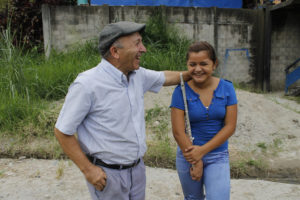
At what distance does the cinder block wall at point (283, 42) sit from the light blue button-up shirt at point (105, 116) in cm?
983

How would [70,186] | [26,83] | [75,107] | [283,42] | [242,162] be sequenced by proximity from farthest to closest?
[283,42], [26,83], [242,162], [70,186], [75,107]

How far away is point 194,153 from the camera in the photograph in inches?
78.0

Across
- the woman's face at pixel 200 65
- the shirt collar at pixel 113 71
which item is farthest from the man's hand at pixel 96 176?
the woman's face at pixel 200 65

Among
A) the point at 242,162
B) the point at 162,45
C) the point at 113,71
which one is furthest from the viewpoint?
the point at 162,45

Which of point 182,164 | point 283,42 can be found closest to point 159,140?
point 182,164

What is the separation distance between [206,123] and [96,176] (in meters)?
0.83

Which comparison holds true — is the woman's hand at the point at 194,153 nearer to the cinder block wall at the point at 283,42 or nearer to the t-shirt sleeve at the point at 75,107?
the t-shirt sleeve at the point at 75,107

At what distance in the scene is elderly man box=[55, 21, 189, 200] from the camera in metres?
1.69

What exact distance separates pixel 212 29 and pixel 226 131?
7.90m

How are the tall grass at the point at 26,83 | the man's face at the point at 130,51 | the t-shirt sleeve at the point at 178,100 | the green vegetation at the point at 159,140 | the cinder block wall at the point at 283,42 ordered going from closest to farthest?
the man's face at the point at 130,51, the t-shirt sleeve at the point at 178,100, the green vegetation at the point at 159,140, the tall grass at the point at 26,83, the cinder block wall at the point at 283,42

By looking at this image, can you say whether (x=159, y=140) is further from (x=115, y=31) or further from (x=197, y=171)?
(x=115, y=31)

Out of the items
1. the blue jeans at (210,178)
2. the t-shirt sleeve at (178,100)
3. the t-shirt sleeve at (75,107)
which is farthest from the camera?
the t-shirt sleeve at (178,100)

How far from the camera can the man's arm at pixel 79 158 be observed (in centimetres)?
169

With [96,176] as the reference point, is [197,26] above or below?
above
